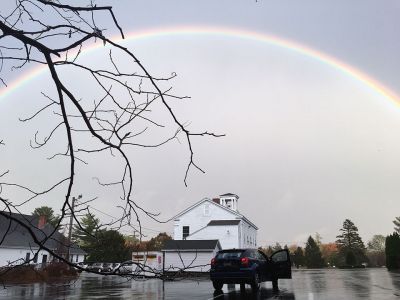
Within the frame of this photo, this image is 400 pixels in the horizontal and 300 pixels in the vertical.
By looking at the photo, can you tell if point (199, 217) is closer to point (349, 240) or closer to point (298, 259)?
point (298, 259)

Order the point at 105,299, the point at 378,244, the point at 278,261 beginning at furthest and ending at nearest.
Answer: the point at 378,244, the point at 278,261, the point at 105,299

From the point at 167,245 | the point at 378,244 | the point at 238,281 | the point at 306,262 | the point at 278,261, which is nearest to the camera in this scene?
the point at 238,281

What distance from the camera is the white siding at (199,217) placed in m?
52.0

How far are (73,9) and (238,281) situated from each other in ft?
44.7

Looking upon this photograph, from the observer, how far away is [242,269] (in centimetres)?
1471

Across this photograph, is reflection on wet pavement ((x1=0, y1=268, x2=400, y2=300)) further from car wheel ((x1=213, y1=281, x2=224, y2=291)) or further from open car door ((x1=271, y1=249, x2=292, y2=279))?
open car door ((x1=271, y1=249, x2=292, y2=279))

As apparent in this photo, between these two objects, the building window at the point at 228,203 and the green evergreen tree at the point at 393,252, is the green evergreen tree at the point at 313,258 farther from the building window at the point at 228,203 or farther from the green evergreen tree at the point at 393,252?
the building window at the point at 228,203

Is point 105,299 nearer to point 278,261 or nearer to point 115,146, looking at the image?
point 278,261

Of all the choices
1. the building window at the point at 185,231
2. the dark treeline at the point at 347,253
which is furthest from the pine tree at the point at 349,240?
the building window at the point at 185,231

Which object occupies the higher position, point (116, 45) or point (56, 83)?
point (116, 45)

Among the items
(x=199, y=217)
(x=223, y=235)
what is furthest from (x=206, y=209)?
(x=223, y=235)

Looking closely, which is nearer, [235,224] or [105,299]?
[105,299]

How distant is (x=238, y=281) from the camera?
14703 millimetres

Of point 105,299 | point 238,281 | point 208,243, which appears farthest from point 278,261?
point 208,243
